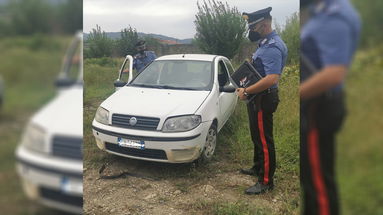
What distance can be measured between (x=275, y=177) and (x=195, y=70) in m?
0.88

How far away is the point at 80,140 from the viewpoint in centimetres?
184

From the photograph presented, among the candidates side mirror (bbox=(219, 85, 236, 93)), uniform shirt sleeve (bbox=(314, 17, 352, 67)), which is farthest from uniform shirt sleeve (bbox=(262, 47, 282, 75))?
uniform shirt sleeve (bbox=(314, 17, 352, 67))

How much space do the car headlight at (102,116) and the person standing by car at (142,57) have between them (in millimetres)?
321

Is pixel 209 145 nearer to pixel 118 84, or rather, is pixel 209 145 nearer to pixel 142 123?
pixel 142 123

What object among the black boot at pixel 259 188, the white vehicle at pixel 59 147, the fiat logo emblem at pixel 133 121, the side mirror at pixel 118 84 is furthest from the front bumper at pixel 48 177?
the black boot at pixel 259 188

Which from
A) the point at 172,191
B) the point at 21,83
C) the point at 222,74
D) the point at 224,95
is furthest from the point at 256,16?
the point at 21,83

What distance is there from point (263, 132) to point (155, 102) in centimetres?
72

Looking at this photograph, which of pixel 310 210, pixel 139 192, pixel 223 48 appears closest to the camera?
pixel 310 210

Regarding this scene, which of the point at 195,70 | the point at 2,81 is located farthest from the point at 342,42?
the point at 2,81

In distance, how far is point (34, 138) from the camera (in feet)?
5.34

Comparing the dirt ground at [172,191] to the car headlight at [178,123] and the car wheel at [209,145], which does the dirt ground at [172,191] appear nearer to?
the car wheel at [209,145]

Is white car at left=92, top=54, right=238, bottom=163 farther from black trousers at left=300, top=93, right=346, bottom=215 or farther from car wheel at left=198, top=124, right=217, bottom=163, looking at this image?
black trousers at left=300, top=93, right=346, bottom=215

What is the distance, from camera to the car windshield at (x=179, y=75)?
79.4 inches

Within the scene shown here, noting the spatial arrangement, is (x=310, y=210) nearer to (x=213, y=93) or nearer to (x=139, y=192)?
(x=213, y=93)
